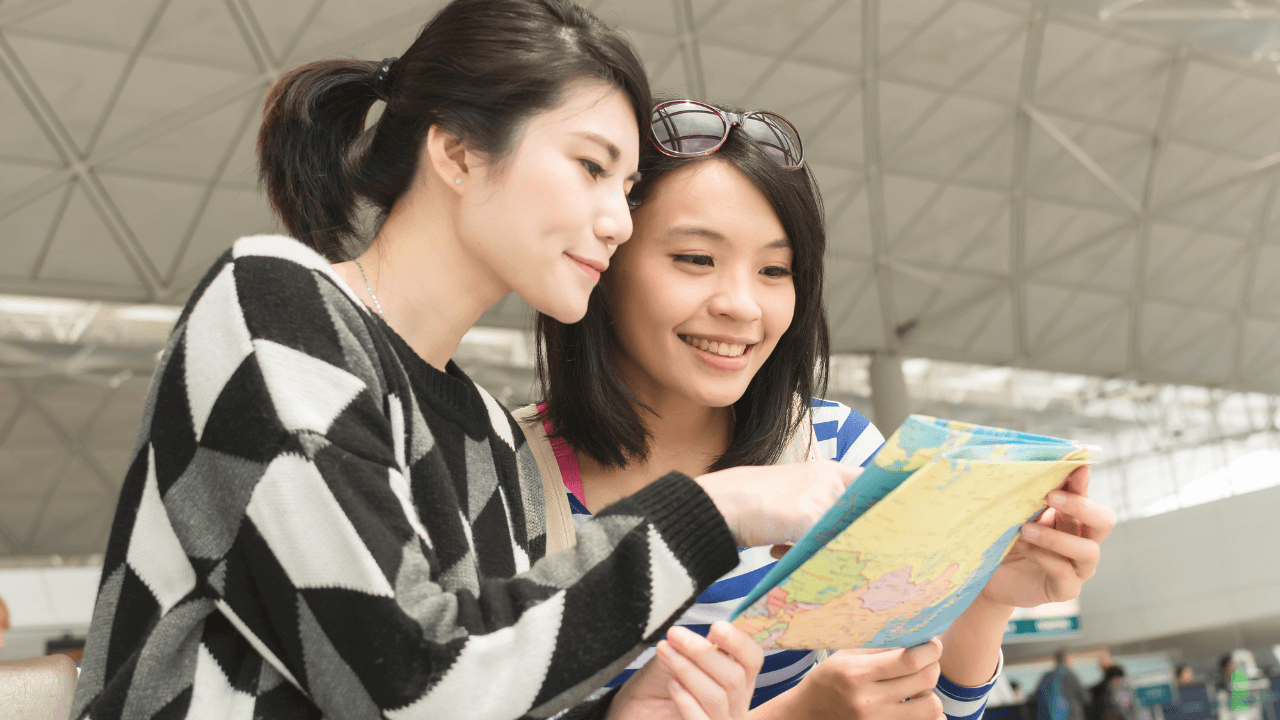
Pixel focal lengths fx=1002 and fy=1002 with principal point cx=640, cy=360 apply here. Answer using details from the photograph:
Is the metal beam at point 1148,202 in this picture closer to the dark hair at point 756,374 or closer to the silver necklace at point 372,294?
the dark hair at point 756,374

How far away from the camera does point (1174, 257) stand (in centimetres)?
2025

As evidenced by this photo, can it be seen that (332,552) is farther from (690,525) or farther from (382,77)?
(382,77)

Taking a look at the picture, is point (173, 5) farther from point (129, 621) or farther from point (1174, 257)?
point (1174, 257)

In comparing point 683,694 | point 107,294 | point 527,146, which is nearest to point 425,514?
point 683,694

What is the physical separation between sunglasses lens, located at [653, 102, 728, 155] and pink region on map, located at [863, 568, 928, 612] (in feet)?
4.74

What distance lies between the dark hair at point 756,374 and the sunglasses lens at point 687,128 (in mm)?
32

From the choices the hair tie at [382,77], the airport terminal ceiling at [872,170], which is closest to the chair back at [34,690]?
the hair tie at [382,77]

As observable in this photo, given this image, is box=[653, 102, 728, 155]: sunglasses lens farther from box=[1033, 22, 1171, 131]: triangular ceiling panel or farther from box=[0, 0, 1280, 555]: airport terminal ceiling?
box=[1033, 22, 1171, 131]: triangular ceiling panel

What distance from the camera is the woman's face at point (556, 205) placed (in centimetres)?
178

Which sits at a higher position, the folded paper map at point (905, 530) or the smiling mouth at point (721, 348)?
the folded paper map at point (905, 530)

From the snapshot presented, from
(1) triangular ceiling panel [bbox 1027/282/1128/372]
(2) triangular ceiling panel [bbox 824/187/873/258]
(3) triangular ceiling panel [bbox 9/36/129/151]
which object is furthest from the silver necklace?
(1) triangular ceiling panel [bbox 1027/282/1128/372]

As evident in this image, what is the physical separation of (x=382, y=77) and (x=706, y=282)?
899 millimetres

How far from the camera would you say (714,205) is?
8.29 ft

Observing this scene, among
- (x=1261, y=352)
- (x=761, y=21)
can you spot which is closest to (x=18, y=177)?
(x=761, y=21)
